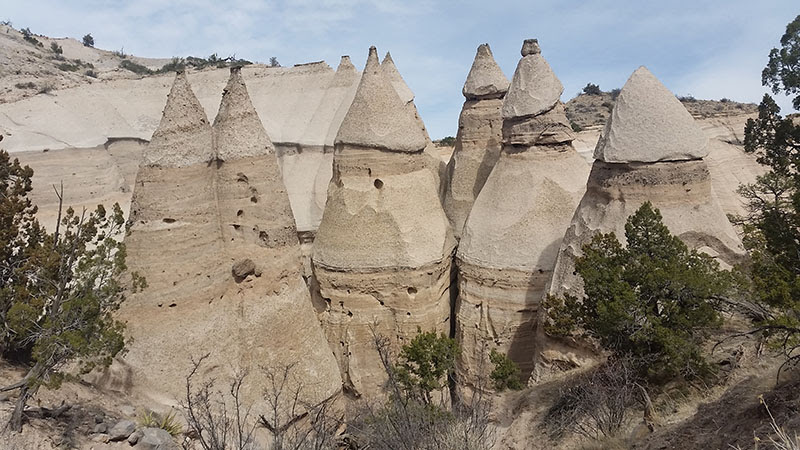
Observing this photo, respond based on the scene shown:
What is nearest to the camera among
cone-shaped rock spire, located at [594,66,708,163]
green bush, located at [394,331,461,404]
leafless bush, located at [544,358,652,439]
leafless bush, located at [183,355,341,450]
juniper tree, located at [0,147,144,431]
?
juniper tree, located at [0,147,144,431]

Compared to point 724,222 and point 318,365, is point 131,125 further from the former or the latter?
point 724,222

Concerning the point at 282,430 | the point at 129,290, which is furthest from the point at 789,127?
the point at 129,290

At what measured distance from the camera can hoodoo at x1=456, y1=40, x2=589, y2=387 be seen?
1257 cm

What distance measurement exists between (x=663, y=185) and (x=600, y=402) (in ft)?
12.9

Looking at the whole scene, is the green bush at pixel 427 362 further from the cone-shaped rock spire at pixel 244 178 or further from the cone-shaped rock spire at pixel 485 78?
the cone-shaped rock spire at pixel 485 78

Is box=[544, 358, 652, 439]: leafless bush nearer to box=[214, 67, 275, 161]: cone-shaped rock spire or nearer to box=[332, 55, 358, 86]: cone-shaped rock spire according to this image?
box=[214, 67, 275, 161]: cone-shaped rock spire

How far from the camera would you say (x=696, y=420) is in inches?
283

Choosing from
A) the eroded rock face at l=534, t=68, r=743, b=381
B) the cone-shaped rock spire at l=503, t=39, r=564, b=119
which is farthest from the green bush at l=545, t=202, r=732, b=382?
the cone-shaped rock spire at l=503, t=39, r=564, b=119

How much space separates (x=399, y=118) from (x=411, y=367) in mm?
5501

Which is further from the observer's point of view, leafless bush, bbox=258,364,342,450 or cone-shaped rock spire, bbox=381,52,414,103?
cone-shaped rock spire, bbox=381,52,414,103

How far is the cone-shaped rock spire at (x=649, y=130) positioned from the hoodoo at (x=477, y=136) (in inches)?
240

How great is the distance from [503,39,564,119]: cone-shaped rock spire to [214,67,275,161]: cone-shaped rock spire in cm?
603

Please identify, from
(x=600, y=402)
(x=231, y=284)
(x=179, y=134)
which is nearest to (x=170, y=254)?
(x=231, y=284)

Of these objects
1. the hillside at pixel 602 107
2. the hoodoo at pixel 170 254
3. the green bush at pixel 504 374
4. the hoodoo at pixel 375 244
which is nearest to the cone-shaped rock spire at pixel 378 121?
the hoodoo at pixel 375 244
